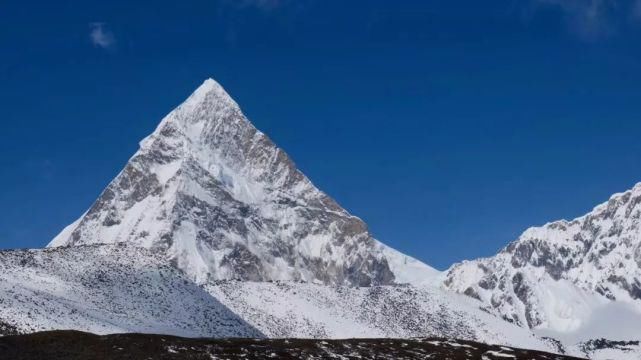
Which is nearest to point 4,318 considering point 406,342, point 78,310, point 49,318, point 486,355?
point 49,318

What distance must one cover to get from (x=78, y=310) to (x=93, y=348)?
69.4 meters

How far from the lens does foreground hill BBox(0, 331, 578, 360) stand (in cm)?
9419

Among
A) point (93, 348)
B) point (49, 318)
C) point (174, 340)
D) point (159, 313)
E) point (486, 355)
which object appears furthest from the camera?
point (159, 313)

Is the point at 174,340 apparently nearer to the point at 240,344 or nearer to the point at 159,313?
the point at 240,344

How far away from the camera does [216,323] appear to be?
641ft

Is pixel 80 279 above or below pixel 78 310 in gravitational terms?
above

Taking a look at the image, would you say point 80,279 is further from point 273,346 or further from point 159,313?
point 273,346

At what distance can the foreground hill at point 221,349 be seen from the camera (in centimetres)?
9419

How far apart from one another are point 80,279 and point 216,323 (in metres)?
24.9

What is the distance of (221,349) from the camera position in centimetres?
10288

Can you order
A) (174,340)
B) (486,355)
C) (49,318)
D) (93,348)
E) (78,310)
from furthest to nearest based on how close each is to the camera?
(78,310), (49,318), (486,355), (174,340), (93,348)

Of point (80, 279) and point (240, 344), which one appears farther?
point (80, 279)

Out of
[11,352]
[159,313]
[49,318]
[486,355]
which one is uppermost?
[159,313]

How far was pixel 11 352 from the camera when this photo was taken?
90500 mm
